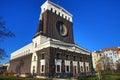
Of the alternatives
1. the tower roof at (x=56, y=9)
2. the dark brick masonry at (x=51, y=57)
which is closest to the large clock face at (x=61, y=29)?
the tower roof at (x=56, y=9)

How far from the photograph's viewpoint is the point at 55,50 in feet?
135

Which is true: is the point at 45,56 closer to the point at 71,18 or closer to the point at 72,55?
the point at 72,55

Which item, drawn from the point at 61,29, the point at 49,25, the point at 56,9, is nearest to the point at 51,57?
the point at 49,25

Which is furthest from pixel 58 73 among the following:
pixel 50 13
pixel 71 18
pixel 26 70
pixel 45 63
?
pixel 71 18

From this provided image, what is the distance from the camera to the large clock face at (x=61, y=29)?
53312mm

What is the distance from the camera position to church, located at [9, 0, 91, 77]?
39.9 meters

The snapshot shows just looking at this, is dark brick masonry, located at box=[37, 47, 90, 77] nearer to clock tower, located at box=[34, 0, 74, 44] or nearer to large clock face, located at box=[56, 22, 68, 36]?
clock tower, located at box=[34, 0, 74, 44]

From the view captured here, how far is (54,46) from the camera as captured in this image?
4119 cm

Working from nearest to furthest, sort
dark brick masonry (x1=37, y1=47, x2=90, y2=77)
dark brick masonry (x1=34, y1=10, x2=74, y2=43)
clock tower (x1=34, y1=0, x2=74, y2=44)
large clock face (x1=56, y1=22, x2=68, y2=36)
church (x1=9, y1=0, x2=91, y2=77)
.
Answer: dark brick masonry (x1=37, y1=47, x2=90, y2=77) < church (x1=9, y1=0, x2=91, y2=77) < dark brick masonry (x1=34, y1=10, x2=74, y2=43) < clock tower (x1=34, y1=0, x2=74, y2=44) < large clock face (x1=56, y1=22, x2=68, y2=36)

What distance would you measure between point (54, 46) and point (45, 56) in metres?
4.07

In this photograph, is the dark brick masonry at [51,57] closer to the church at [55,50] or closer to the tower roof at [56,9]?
the church at [55,50]

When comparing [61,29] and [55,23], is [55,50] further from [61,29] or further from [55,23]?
[61,29]

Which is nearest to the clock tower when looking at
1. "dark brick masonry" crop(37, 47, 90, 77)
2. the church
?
the church

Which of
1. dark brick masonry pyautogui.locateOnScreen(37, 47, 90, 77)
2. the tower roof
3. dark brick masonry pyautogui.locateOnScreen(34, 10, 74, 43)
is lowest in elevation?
dark brick masonry pyautogui.locateOnScreen(37, 47, 90, 77)
